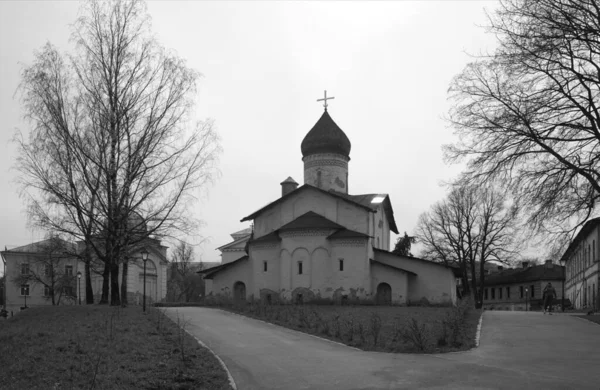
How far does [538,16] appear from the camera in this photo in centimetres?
1592

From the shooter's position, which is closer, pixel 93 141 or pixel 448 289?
pixel 93 141

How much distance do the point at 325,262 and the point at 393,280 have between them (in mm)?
4507

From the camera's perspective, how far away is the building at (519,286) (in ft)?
221

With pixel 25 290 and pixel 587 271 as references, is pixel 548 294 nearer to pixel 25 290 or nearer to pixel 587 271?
pixel 587 271

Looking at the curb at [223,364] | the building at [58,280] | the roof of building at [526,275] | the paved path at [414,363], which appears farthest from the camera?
the roof of building at [526,275]

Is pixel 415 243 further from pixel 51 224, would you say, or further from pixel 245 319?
pixel 51 224

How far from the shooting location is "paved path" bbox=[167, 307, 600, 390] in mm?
10516

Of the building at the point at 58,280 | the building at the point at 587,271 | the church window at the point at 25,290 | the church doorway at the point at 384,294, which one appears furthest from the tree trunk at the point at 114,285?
the church window at the point at 25,290

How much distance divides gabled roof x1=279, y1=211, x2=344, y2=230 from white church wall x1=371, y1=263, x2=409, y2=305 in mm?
3714

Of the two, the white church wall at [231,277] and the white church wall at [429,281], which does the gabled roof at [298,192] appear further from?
the white church wall at [429,281]

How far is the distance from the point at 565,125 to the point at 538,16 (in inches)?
133

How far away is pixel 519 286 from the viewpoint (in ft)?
238

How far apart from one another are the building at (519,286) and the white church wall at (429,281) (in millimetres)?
31984

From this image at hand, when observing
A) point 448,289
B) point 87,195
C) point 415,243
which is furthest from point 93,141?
point 415,243
